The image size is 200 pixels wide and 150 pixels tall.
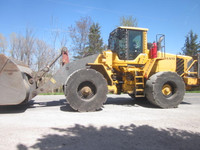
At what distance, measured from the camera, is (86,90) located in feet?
18.9

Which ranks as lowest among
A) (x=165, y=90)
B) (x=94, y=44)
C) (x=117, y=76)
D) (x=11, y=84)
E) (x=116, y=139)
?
(x=116, y=139)

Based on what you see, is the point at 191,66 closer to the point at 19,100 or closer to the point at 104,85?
the point at 104,85

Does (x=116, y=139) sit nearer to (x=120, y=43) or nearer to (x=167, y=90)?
(x=167, y=90)

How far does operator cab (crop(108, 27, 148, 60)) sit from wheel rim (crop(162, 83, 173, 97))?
1.75 metres

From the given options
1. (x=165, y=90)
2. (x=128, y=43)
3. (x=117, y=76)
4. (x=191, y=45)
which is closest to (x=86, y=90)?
(x=117, y=76)

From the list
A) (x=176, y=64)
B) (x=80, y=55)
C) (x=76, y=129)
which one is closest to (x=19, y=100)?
(x=76, y=129)

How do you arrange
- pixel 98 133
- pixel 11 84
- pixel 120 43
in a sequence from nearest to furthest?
pixel 98 133, pixel 11 84, pixel 120 43

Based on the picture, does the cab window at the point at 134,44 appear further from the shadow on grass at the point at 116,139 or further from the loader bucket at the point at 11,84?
the loader bucket at the point at 11,84

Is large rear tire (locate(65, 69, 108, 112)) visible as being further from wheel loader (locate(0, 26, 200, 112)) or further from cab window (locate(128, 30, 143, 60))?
cab window (locate(128, 30, 143, 60))

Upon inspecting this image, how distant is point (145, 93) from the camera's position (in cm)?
671

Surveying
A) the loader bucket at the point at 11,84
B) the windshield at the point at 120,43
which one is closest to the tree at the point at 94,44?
the windshield at the point at 120,43

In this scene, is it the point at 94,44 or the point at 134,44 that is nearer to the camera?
the point at 134,44

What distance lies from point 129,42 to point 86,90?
2.81m

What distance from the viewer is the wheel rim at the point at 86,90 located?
579 cm
